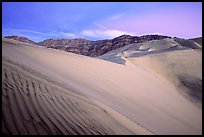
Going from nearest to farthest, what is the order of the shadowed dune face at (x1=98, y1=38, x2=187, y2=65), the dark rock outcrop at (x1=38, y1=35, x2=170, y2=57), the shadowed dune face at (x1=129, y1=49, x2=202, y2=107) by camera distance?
the shadowed dune face at (x1=129, y1=49, x2=202, y2=107)
the shadowed dune face at (x1=98, y1=38, x2=187, y2=65)
the dark rock outcrop at (x1=38, y1=35, x2=170, y2=57)

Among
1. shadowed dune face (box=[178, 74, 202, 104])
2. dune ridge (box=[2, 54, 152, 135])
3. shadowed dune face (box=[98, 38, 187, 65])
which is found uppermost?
shadowed dune face (box=[98, 38, 187, 65])

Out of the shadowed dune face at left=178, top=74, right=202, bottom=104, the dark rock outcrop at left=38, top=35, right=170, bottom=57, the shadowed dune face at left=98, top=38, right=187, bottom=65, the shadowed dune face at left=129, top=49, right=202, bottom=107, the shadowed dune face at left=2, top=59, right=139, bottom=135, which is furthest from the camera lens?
the dark rock outcrop at left=38, top=35, right=170, bottom=57

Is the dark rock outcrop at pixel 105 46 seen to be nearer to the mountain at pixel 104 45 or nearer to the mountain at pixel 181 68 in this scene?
the mountain at pixel 104 45

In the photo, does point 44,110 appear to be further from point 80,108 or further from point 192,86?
point 192,86

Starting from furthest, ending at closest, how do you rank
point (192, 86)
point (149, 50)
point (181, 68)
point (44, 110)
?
point (149, 50) < point (181, 68) < point (192, 86) < point (44, 110)

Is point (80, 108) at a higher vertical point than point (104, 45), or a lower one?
lower

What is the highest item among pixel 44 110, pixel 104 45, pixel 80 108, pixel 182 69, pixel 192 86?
pixel 104 45

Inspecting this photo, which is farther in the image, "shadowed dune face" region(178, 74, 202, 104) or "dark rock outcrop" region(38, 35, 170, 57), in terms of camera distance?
"dark rock outcrop" region(38, 35, 170, 57)

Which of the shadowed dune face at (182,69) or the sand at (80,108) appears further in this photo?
the shadowed dune face at (182,69)

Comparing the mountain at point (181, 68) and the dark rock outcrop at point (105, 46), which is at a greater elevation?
the dark rock outcrop at point (105, 46)

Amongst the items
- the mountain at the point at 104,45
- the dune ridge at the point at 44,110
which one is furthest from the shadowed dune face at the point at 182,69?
the mountain at the point at 104,45

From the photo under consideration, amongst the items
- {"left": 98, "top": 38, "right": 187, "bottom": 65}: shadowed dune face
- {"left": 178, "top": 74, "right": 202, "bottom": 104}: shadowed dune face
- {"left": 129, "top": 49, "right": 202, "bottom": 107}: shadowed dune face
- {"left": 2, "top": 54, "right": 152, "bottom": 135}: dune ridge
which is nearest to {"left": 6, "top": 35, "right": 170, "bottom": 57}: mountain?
{"left": 98, "top": 38, "right": 187, "bottom": 65}: shadowed dune face

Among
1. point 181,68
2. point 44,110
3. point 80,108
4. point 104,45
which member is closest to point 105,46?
point 104,45

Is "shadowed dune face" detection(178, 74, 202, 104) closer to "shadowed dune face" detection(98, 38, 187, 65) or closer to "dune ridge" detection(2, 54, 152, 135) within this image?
"shadowed dune face" detection(98, 38, 187, 65)
